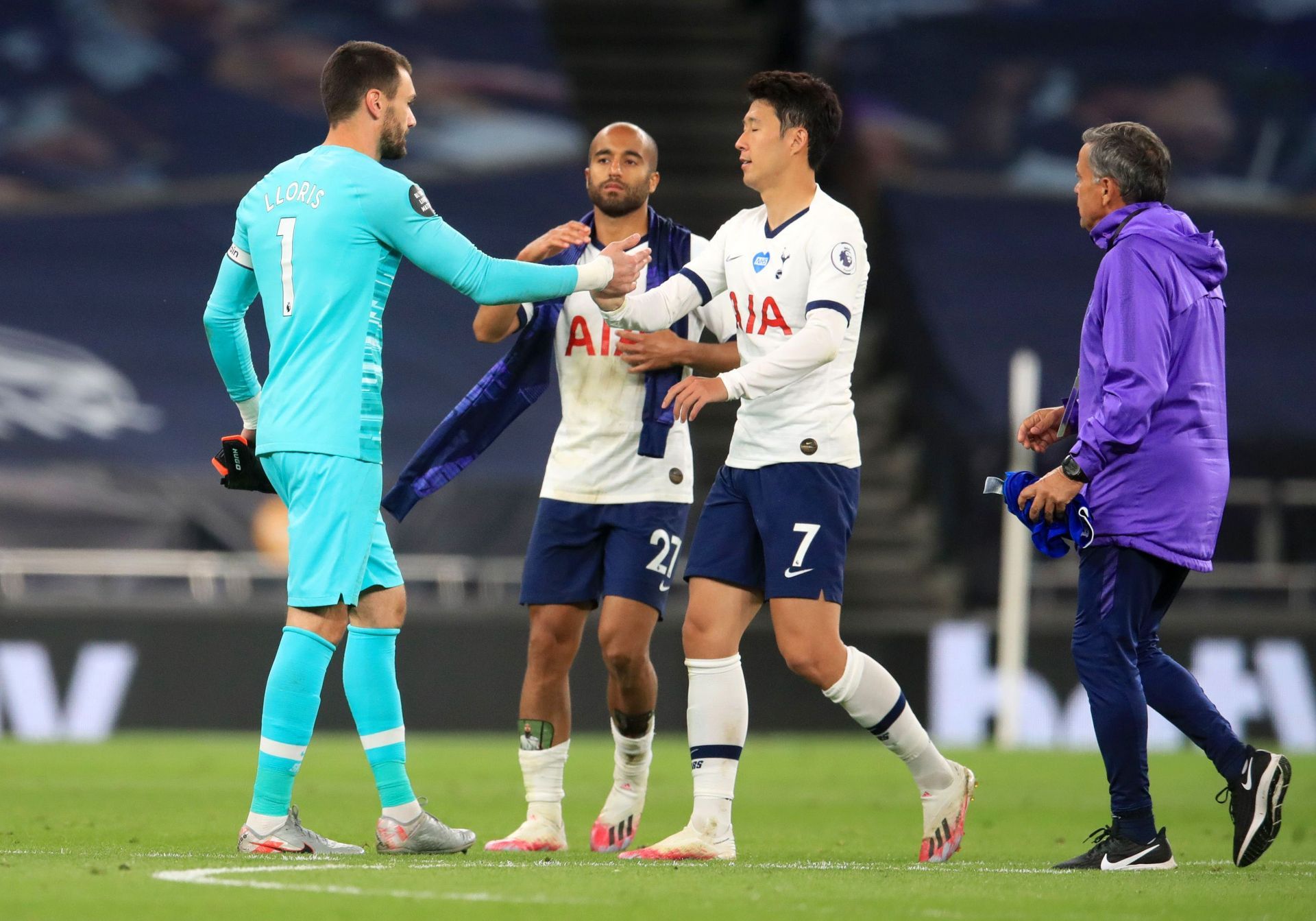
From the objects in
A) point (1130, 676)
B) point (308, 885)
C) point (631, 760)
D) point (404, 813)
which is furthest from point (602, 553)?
point (308, 885)

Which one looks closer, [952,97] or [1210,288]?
[1210,288]

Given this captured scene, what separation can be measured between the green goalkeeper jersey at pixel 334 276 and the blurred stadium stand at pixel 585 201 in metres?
9.63

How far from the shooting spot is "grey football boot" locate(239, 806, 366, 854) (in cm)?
518

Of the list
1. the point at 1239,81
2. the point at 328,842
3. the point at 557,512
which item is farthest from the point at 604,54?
the point at 328,842

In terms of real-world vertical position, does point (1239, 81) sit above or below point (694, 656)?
above

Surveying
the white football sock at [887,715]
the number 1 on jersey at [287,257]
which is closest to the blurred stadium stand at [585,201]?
the white football sock at [887,715]

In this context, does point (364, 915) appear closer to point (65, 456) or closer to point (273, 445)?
point (273, 445)

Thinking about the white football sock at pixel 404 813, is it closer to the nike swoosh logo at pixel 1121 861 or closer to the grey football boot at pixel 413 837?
the grey football boot at pixel 413 837

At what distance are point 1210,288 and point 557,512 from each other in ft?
7.29

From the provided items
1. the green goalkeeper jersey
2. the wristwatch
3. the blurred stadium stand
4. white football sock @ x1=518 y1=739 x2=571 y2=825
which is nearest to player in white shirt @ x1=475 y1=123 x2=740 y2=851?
white football sock @ x1=518 y1=739 x2=571 y2=825

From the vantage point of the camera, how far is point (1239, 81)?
61.7 feet

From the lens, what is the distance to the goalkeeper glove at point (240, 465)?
5.52 metres

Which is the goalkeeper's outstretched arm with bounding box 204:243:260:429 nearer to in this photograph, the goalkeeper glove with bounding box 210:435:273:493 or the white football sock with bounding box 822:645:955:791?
the goalkeeper glove with bounding box 210:435:273:493

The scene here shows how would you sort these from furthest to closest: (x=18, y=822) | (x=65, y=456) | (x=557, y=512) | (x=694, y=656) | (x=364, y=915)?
1. (x=65, y=456)
2. (x=18, y=822)
3. (x=557, y=512)
4. (x=694, y=656)
5. (x=364, y=915)
